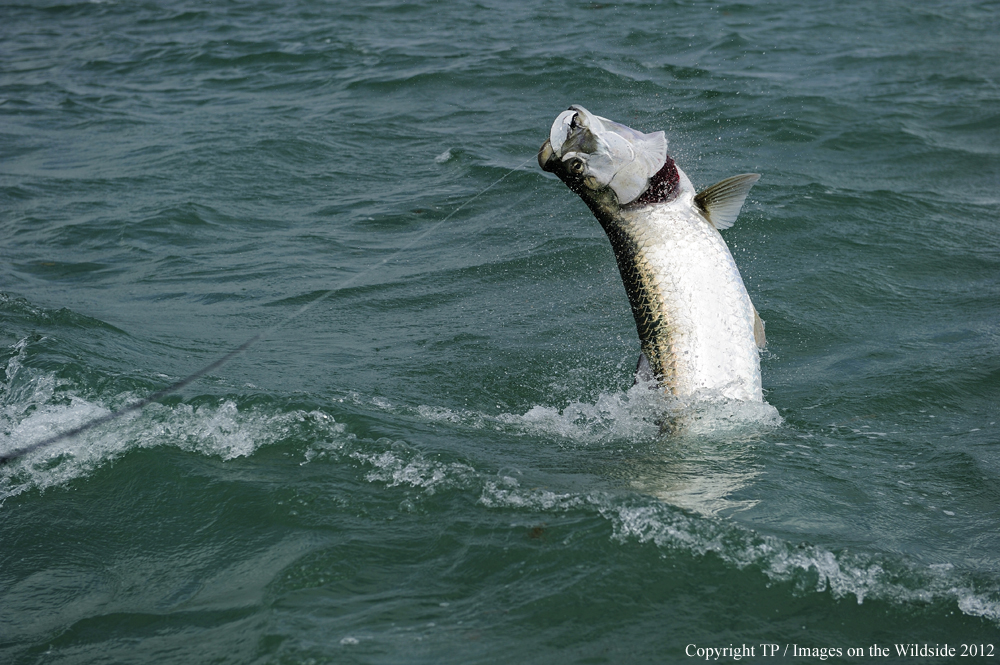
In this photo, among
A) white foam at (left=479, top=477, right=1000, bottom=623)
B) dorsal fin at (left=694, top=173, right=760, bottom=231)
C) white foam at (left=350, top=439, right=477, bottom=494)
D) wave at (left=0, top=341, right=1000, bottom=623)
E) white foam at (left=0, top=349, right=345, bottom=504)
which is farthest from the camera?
white foam at (left=0, top=349, right=345, bottom=504)

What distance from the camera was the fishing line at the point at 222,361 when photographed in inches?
191

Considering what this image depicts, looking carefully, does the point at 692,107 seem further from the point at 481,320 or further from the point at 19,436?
the point at 19,436

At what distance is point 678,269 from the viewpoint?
4648mm

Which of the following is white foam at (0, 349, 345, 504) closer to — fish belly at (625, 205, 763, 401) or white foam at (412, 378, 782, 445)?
white foam at (412, 378, 782, 445)

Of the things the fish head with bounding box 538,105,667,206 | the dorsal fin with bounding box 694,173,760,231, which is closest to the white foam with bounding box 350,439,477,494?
the fish head with bounding box 538,105,667,206

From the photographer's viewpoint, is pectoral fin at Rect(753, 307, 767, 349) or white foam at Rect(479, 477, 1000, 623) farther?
pectoral fin at Rect(753, 307, 767, 349)

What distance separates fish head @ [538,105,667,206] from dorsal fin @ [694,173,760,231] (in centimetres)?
27

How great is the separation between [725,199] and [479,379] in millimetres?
1999

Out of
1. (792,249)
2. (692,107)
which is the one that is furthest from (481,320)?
(692,107)

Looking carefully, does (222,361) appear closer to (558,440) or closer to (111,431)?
(111,431)

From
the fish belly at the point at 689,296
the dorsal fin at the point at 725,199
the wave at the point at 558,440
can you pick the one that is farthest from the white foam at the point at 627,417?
the dorsal fin at the point at 725,199

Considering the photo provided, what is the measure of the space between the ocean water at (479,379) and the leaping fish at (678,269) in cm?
23

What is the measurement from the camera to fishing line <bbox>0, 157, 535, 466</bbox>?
15.9ft

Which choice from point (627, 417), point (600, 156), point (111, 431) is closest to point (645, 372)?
point (627, 417)
